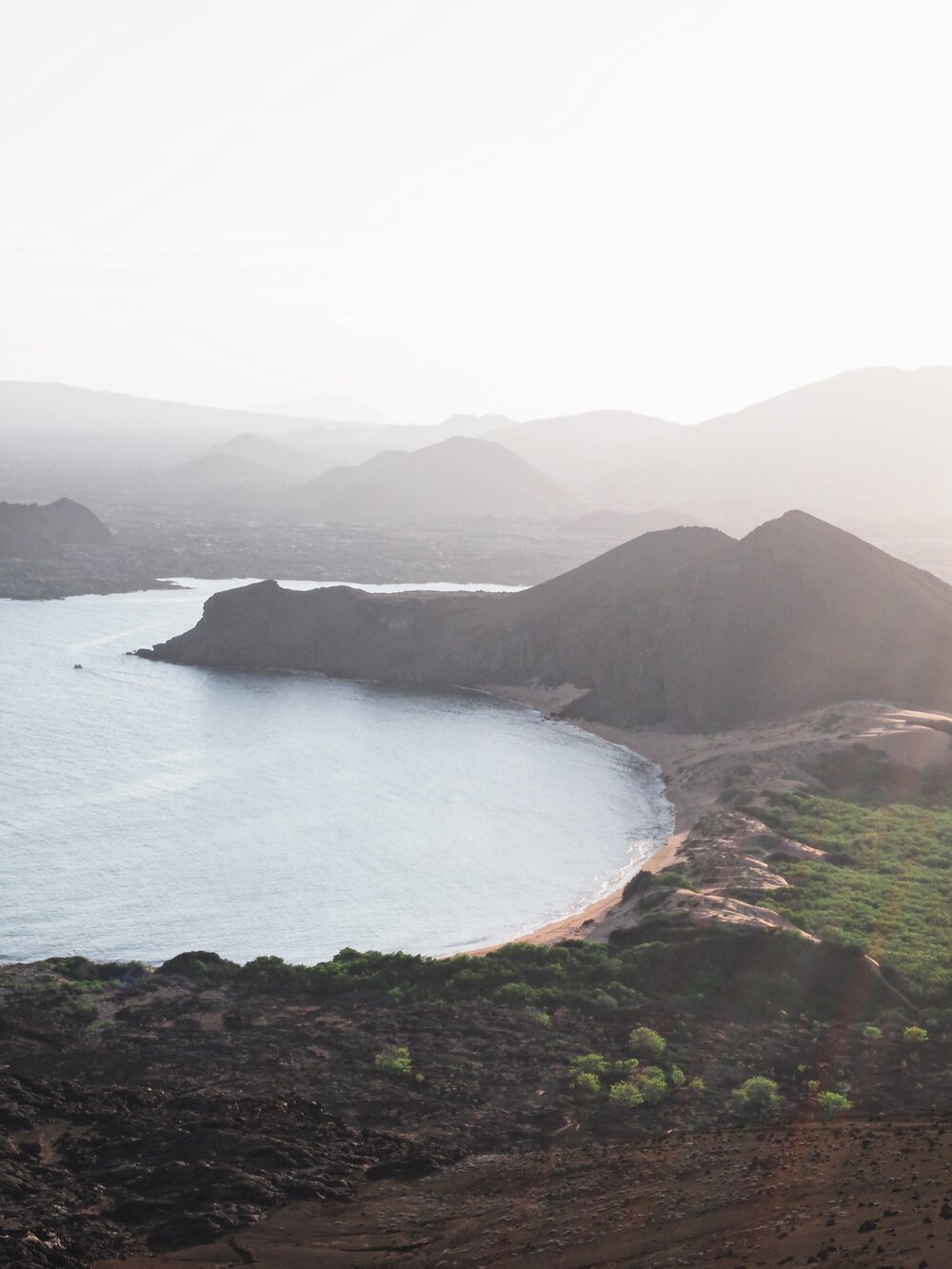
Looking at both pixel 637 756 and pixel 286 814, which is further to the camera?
pixel 637 756

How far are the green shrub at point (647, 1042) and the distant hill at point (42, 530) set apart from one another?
148442mm

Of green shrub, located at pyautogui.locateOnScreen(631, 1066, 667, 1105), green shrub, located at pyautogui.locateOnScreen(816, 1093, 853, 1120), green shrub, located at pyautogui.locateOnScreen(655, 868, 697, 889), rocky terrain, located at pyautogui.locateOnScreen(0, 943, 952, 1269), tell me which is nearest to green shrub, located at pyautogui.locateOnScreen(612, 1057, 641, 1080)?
green shrub, located at pyautogui.locateOnScreen(631, 1066, 667, 1105)

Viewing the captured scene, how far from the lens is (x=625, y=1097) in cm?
3703

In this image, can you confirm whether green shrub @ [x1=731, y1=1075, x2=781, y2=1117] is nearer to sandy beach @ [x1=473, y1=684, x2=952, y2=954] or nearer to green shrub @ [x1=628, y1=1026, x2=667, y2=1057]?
green shrub @ [x1=628, y1=1026, x2=667, y2=1057]

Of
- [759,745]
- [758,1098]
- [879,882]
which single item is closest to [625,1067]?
[758,1098]

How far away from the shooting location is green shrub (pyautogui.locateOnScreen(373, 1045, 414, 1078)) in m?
38.7

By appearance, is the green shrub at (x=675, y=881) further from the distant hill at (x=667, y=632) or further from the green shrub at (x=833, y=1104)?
the distant hill at (x=667, y=632)

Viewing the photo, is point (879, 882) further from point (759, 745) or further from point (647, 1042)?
point (759, 745)

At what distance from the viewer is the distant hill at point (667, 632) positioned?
9756 cm

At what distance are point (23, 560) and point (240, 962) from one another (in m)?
132

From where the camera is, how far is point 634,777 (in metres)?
87.1

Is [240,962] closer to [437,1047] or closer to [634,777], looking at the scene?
[437,1047]

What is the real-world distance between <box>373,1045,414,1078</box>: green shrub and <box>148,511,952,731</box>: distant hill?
197 feet

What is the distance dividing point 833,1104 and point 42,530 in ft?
550
